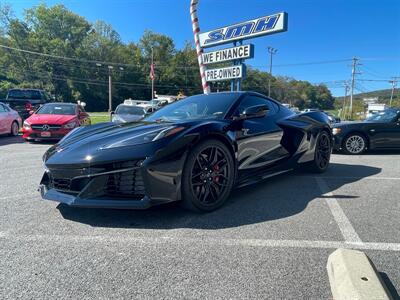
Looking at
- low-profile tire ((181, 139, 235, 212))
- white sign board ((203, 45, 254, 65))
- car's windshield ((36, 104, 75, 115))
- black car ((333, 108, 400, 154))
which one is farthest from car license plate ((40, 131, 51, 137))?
black car ((333, 108, 400, 154))

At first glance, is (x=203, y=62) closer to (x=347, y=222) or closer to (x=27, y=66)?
(x=347, y=222)

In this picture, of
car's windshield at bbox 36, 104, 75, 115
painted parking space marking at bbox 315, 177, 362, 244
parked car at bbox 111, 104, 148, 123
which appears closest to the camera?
painted parking space marking at bbox 315, 177, 362, 244

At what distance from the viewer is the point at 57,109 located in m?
10.3

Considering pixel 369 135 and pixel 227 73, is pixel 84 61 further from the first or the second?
pixel 369 135

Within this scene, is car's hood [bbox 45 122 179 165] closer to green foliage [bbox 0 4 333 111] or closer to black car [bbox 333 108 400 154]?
black car [bbox 333 108 400 154]

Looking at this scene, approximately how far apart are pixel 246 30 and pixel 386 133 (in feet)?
21.9

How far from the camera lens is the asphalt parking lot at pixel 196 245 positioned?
198 centimetres

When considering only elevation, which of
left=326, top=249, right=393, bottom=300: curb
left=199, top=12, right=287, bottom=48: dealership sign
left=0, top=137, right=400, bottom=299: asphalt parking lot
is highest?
left=199, top=12, right=287, bottom=48: dealership sign

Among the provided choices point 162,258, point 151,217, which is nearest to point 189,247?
point 162,258

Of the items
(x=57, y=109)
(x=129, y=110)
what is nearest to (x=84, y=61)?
(x=129, y=110)

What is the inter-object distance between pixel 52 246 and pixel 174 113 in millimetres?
2255

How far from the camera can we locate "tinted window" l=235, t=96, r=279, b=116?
4.00 metres

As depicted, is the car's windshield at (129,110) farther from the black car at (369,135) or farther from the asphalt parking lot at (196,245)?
the asphalt parking lot at (196,245)

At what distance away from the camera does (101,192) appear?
9.30 feet
